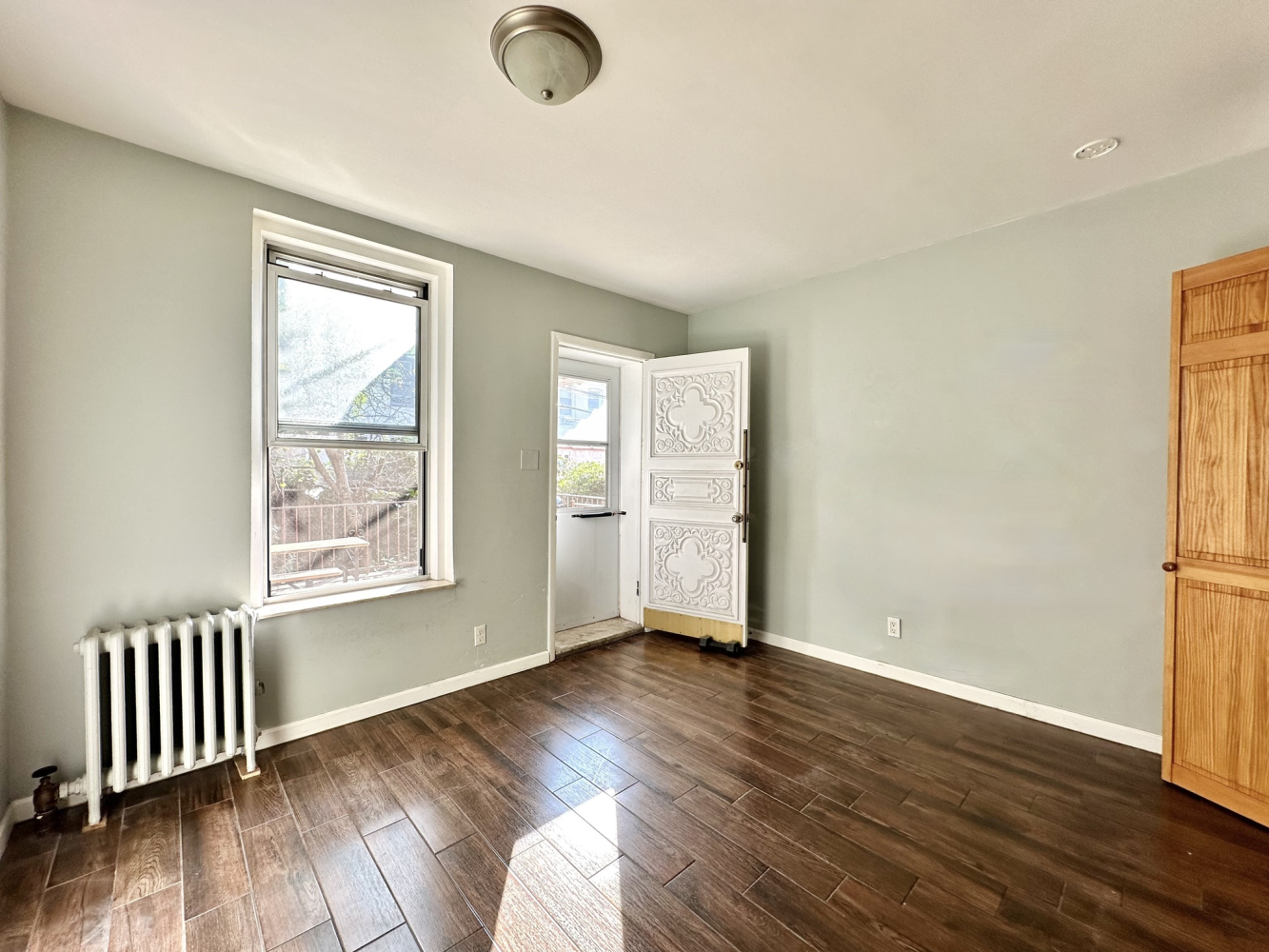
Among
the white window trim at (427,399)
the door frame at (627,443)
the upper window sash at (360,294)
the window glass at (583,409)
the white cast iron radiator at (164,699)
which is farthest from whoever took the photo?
the window glass at (583,409)

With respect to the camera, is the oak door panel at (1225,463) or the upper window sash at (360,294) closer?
the oak door panel at (1225,463)

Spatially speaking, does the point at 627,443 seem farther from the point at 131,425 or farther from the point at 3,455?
the point at 3,455

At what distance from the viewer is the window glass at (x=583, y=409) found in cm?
426

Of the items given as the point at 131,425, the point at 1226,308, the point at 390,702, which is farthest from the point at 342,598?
the point at 1226,308

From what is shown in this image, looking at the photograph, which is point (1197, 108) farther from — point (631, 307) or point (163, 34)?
point (163, 34)

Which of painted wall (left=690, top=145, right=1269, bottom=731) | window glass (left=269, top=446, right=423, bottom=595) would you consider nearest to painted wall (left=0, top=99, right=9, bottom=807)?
window glass (left=269, top=446, right=423, bottom=595)

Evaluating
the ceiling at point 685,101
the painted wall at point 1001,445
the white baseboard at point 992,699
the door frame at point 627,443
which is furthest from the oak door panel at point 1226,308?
the door frame at point 627,443

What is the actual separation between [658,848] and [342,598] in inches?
76.2

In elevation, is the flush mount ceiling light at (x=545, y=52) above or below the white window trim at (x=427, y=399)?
above

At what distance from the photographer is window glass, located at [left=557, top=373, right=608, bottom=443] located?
4.26m

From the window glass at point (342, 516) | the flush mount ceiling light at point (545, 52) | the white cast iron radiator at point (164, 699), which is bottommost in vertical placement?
the white cast iron radiator at point (164, 699)

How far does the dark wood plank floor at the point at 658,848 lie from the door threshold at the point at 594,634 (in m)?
1.09

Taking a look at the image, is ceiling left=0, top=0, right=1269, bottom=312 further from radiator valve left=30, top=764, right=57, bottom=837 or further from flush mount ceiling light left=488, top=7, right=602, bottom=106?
radiator valve left=30, top=764, right=57, bottom=837

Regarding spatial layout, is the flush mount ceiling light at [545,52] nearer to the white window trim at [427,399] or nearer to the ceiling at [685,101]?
the ceiling at [685,101]
